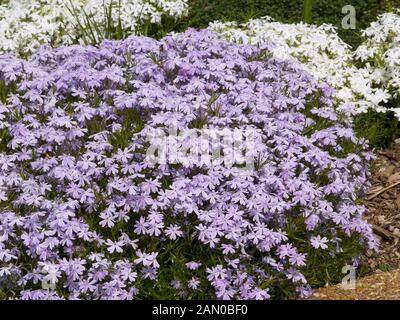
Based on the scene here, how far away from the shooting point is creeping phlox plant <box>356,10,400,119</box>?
21.0ft

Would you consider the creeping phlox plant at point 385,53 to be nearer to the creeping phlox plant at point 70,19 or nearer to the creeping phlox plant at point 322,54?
the creeping phlox plant at point 322,54

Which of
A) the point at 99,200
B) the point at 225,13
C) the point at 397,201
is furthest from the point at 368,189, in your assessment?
the point at 225,13

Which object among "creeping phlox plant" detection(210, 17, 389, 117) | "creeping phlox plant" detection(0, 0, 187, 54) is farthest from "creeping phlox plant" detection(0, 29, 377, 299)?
"creeping phlox plant" detection(0, 0, 187, 54)

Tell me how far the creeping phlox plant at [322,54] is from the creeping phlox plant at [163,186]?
2.40 feet

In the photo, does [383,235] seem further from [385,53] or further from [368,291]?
[385,53]

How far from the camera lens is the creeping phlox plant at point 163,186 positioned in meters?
4.45

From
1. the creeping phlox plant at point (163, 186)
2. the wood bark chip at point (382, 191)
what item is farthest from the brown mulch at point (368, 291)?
the wood bark chip at point (382, 191)

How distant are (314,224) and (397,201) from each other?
145cm

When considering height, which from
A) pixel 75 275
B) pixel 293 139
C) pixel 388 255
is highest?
pixel 293 139

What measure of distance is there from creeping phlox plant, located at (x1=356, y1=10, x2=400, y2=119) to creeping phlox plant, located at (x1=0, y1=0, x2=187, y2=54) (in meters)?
1.92

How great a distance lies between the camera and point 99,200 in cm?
463
